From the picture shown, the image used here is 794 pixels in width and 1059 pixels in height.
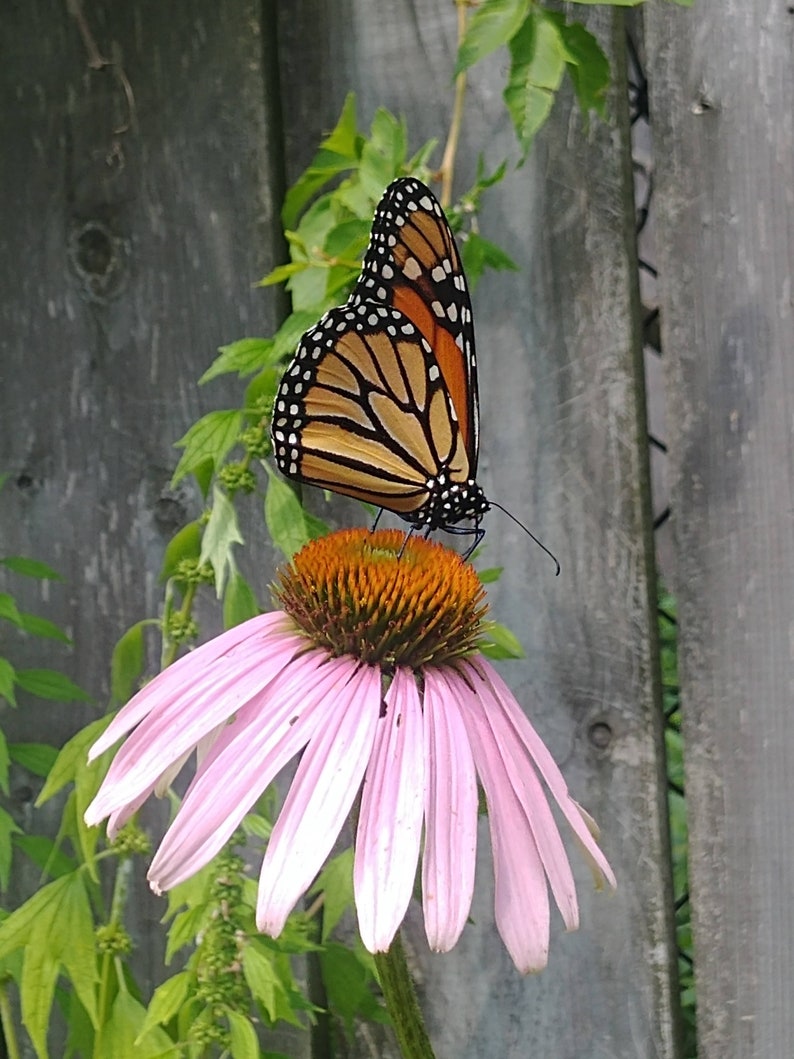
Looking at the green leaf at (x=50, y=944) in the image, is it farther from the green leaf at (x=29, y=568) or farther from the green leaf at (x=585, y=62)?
the green leaf at (x=585, y=62)

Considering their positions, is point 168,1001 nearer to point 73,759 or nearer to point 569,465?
point 73,759

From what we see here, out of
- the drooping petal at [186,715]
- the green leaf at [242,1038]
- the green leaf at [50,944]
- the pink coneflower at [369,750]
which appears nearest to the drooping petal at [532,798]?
the pink coneflower at [369,750]

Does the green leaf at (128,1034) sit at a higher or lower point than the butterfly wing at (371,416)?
lower

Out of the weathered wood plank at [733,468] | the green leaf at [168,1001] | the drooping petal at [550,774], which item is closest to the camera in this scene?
the drooping petal at [550,774]

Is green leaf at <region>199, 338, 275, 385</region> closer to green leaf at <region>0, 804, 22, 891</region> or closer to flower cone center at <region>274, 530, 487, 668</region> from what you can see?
flower cone center at <region>274, 530, 487, 668</region>

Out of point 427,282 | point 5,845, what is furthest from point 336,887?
point 427,282

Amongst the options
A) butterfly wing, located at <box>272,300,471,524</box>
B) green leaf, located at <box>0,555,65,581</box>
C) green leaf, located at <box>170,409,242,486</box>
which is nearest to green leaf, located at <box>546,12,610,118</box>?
butterfly wing, located at <box>272,300,471,524</box>
